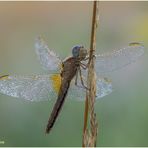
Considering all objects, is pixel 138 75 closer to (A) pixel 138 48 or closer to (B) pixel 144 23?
(B) pixel 144 23

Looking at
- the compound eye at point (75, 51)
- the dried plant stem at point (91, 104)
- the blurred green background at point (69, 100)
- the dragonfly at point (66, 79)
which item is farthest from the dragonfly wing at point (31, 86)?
the blurred green background at point (69, 100)

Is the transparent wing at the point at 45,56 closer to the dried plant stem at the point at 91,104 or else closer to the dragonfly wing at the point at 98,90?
the dragonfly wing at the point at 98,90

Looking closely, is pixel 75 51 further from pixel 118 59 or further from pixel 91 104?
pixel 91 104

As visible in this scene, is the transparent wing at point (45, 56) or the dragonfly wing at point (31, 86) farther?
the transparent wing at point (45, 56)

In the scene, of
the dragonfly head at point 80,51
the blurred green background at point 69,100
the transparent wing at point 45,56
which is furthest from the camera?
the blurred green background at point 69,100

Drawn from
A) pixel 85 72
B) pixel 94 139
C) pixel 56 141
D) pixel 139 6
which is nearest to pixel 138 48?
pixel 85 72

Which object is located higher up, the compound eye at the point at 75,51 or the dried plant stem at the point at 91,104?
the compound eye at the point at 75,51

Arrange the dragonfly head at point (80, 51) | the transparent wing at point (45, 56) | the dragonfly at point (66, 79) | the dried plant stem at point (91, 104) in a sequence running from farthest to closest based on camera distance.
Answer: the transparent wing at point (45, 56) < the dragonfly at point (66, 79) < the dragonfly head at point (80, 51) < the dried plant stem at point (91, 104)

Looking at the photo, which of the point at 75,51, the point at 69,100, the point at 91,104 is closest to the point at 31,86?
the point at 75,51
